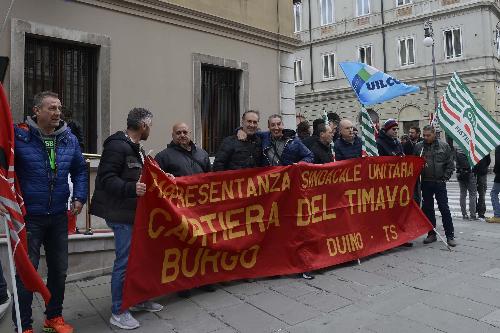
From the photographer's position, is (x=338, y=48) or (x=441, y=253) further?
(x=338, y=48)

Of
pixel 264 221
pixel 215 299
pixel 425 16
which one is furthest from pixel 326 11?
pixel 215 299

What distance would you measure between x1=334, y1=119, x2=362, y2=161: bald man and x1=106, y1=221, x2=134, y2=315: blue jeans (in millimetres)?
3532

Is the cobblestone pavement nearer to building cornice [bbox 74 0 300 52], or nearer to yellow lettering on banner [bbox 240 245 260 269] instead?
yellow lettering on banner [bbox 240 245 260 269]

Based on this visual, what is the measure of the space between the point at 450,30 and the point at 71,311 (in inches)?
1133

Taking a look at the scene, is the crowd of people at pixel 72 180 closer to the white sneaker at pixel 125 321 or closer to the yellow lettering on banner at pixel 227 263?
the white sneaker at pixel 125 321

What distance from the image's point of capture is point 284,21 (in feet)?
31.9

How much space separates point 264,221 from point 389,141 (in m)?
3.09

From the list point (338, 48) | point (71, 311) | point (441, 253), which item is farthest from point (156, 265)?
point (338, 48)

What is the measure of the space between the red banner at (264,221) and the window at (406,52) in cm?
2465

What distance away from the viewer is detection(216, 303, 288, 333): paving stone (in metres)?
3.86

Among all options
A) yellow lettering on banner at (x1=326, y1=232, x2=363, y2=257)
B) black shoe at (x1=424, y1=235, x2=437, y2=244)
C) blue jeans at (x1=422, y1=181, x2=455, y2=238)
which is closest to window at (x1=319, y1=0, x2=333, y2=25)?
blue jeans at (x1=422, y1=181, x2=455, y2=238)

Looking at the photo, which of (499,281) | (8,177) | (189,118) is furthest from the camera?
(189,118)

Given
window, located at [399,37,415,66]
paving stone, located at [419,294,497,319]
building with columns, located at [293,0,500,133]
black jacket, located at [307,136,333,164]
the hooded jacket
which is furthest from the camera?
window, located at [399,37,415,66]

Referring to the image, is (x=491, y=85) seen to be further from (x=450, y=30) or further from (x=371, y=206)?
(x=371, y=206)
